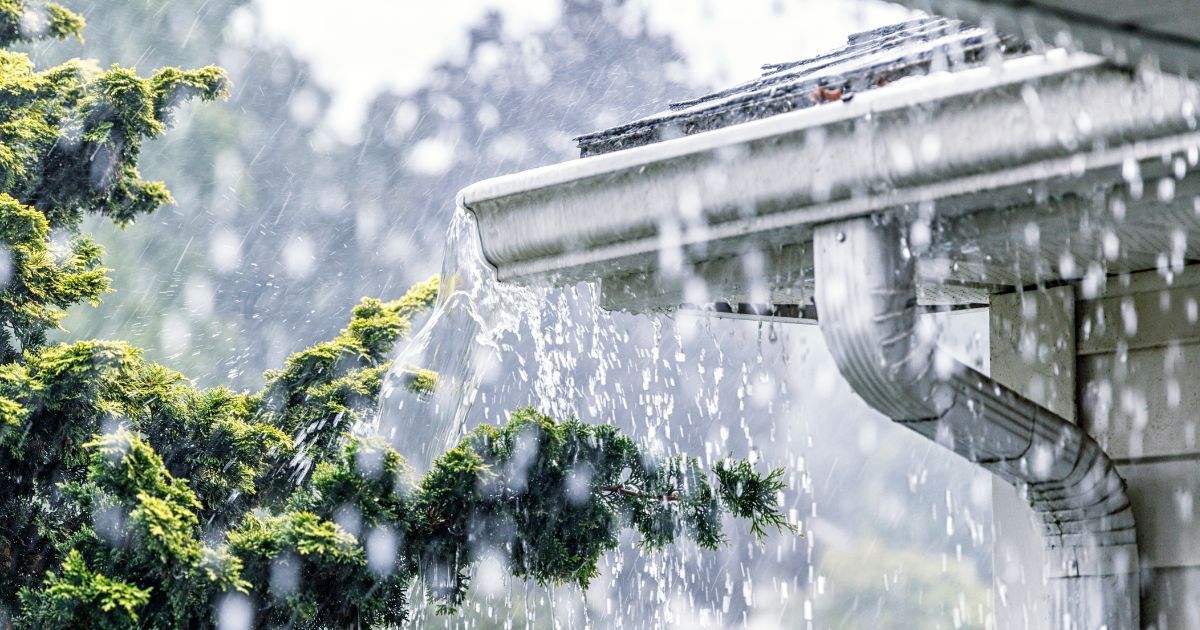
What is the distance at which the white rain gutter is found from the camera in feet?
7.17

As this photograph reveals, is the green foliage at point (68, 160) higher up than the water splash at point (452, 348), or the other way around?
the green foliage at point (68, 160)

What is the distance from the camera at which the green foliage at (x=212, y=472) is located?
183 inches

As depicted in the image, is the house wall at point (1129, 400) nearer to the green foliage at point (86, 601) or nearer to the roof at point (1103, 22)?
the roof at point (1103, 22)

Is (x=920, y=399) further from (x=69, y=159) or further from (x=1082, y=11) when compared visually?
(x=69, y=159)

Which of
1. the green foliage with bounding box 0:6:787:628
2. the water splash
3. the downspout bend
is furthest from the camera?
the green foliage with bounding box 0:6:787:628

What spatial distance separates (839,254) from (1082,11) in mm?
1055

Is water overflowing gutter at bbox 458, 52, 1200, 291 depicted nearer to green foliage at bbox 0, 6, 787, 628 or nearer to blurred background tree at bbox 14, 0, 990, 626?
green foliage at bbox 0, 6, 787, 628

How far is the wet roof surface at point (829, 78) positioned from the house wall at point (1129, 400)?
0.77 m

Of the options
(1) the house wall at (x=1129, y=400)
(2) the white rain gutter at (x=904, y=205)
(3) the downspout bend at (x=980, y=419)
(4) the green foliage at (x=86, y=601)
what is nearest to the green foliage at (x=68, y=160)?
(4) the green foliage at (x=86, y=601)

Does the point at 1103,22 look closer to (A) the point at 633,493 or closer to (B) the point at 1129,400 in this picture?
(B) the point at 1129,400

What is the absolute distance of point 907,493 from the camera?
14445mm

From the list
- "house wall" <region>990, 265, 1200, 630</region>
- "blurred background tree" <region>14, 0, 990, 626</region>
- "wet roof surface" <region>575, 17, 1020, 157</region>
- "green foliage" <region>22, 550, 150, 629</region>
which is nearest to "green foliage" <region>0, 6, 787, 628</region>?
"green foliage" <region>22, 550, 150, 629</region>

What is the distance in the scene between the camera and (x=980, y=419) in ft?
8.90

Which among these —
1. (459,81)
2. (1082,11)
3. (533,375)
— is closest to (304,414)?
(1082,11)
